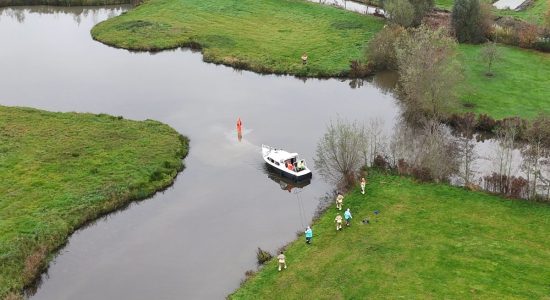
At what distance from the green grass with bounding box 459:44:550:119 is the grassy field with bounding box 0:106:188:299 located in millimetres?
36397

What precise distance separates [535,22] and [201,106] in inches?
2161

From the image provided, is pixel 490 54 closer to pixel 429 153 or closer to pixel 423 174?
pixel 429 153

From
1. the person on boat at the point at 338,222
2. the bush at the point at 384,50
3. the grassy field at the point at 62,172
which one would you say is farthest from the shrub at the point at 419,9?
the person on boat at the point at 338,222

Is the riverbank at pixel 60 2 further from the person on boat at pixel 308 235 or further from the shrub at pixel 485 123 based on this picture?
the person on boat at pixel 308 235

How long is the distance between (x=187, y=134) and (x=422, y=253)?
32.8 m

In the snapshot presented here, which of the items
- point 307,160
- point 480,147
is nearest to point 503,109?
point 480,147

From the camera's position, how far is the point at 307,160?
63219mm

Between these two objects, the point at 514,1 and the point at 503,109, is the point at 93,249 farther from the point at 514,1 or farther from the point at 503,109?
the point at 514,1

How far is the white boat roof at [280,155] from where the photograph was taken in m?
60.5

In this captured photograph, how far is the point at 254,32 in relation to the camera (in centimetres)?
9781

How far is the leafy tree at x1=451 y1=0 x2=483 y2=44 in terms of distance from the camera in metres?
88.9

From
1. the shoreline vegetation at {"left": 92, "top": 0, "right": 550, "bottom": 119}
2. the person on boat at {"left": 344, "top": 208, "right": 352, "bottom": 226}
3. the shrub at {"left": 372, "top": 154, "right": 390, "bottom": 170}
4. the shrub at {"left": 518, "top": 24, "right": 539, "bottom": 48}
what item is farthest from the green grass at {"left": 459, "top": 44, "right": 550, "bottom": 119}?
the person on boat at {"left": 344, "top": 208, "right": 352, "bottom": 226}

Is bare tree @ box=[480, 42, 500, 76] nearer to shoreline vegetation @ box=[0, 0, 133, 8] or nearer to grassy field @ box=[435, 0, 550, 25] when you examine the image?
grassy field @ box=[435, 0, 550, 25]

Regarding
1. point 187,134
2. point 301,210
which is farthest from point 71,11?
point 301,210
